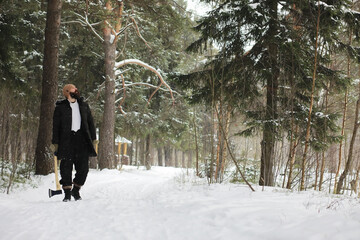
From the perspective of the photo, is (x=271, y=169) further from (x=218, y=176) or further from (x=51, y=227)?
(x=51, y=227)

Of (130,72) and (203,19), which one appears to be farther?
(130,72)

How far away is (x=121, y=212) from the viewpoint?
320 centimetres

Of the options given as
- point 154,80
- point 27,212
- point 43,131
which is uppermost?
point 154,80

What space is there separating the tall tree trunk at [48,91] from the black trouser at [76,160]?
7.85ft

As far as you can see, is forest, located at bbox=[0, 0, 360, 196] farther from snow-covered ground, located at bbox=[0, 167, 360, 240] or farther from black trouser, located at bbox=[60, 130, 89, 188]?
snow-covered ground, located at bbox=[0, 167, 360, 240]

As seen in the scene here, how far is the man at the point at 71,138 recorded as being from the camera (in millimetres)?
4211

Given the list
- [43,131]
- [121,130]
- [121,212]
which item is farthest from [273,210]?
[121,130]

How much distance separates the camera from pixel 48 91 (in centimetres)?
645

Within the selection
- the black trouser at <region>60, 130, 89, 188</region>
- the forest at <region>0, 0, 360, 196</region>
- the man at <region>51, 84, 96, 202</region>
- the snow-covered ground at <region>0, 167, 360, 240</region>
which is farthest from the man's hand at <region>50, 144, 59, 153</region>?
the forest at <region>0, 0, 360, 196</region>

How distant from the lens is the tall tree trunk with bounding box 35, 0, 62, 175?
20.5 feet

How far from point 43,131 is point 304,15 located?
6734 millimetres

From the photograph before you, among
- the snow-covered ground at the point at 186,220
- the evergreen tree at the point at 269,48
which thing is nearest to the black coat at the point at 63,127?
the snow-covered ground at the point at 186,220

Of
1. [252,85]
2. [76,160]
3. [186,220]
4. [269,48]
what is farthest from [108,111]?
[186,220]

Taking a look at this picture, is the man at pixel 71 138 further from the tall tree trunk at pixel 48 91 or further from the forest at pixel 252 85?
the tall tree trunk at pixel 48 91
